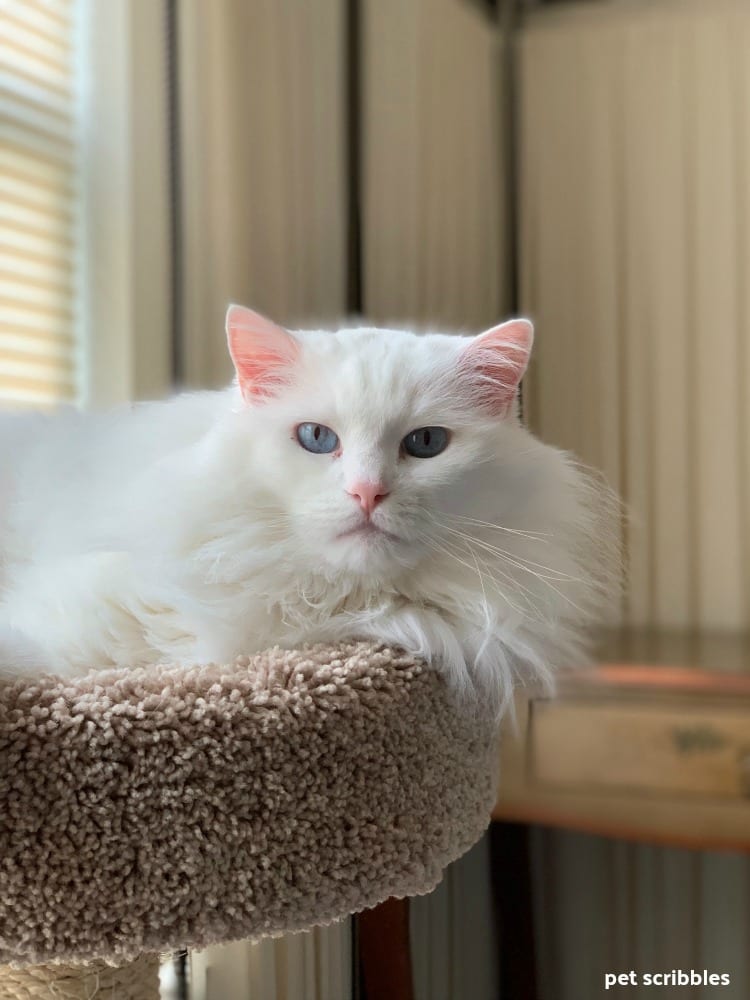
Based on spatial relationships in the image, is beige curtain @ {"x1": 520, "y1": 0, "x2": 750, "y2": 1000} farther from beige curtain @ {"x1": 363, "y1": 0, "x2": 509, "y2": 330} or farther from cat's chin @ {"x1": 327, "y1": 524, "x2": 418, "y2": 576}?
cat's chin @ {"x1": 327, "y1": 524, "x2": 418, "y2": 576}

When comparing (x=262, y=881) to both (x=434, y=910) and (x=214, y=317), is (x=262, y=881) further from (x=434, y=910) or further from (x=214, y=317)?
(x=214, y=317)

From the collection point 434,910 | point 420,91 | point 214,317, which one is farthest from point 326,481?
point 420,91

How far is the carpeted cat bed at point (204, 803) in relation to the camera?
0.59 meters

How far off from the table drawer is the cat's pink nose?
1259 millimetres

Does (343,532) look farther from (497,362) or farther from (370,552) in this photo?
(497,362)

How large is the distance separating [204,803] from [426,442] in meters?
0.36

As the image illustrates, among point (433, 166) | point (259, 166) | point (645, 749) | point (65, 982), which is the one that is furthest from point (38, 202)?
point (645, 749)

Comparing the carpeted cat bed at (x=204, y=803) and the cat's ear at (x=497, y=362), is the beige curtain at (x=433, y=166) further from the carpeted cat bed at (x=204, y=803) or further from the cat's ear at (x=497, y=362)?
the carpeted cat bed at (x=204, y=803)

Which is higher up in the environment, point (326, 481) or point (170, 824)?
point (326, 481)

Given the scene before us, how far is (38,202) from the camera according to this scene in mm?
1819

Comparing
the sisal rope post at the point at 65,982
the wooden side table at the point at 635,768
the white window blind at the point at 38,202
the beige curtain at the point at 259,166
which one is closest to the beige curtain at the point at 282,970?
the sisal rope post at the point at 65,982

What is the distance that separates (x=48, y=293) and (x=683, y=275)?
1.66 meters

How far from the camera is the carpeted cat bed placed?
0.59 meters

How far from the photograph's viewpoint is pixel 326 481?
0.80 metres
